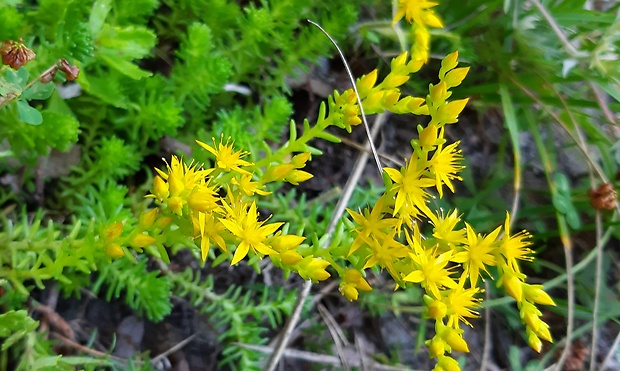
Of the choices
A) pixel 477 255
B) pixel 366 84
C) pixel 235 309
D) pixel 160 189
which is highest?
pixel 366 84

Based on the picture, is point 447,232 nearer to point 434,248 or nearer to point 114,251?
point 434,248

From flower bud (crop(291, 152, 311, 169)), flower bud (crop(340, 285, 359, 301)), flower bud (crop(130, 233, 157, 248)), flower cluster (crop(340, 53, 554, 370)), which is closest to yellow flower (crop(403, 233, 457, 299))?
flower cluster (crop(340, 53, 554, 370))

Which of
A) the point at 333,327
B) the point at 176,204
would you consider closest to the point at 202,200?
the point at 176,204

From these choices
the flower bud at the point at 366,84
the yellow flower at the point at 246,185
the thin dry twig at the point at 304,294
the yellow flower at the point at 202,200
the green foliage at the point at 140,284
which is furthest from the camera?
the thin dry twig at the point at 304,294

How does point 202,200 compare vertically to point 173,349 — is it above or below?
above

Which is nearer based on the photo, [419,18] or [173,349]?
[419,18]

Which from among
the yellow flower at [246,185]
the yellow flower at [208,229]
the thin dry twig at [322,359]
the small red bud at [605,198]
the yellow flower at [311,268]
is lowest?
the thin dry twig at [322,359]

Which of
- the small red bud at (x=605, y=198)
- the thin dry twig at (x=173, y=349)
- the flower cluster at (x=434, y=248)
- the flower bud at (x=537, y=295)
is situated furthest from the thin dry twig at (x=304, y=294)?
the small red bud at (x=605, y=198)

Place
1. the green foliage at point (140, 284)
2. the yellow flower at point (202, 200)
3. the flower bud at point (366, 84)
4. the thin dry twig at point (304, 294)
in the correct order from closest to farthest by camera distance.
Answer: the yellow flower at point (202, 200) → the flower bud at point (366, 84) → the green foliage at point (140, 284) → the thin dry twig at point (304, 294)

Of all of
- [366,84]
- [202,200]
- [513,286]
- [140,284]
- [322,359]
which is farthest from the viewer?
[322,359]

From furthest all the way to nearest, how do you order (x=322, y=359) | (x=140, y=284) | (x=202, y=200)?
(x=322, y=359), (x=140, y=284), (x=202, y=200)

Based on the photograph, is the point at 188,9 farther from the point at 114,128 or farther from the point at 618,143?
the point at 618,143

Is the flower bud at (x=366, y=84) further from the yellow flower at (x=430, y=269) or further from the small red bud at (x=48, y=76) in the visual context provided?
the small red bud at (x=48, y=76)
